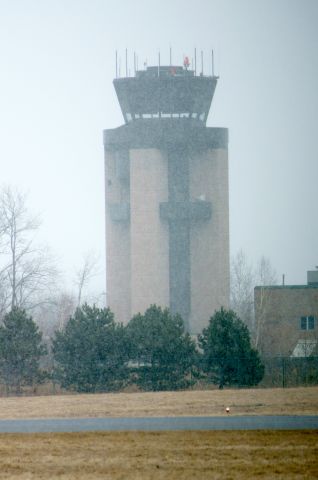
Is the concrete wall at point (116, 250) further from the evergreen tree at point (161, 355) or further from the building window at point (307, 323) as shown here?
the evergreen tree at point (161, 355)

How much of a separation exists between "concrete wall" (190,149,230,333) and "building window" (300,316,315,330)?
42.9 ft

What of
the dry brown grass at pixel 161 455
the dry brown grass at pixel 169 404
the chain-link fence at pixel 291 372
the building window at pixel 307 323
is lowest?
the dry brown grass at pixel 161 455

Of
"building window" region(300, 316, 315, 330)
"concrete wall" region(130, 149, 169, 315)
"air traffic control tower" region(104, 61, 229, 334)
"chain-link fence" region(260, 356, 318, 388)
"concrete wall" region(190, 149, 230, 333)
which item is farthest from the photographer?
"concrete wall" region(190, 149, 230, 333)

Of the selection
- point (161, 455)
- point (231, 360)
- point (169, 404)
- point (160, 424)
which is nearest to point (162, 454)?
point (161, 455)

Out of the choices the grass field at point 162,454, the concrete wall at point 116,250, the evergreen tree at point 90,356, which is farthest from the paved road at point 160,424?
the concrete wall at point 116,250

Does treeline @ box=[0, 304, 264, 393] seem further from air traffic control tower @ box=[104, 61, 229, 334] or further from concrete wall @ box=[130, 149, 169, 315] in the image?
air traffic control tower @ box=[104, 61, 229, 334]

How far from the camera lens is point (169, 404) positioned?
93.1 ft

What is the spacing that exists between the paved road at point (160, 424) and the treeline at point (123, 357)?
13.9m

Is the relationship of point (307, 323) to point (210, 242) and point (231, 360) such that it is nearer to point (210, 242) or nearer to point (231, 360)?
point (210, 242)

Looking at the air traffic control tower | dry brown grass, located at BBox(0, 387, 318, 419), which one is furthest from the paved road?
the air traffic control tower

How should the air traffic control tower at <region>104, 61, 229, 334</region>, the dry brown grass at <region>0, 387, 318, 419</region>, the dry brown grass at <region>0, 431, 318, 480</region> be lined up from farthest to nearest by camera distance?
the air traffic control tower at <region>104, 61, 229, 334</region>
the dry brown grass at <region>0, 387, 318, 419</region>
the dry brown grass at <region>0, 431, 318, 480</region>

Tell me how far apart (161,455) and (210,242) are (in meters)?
63.2

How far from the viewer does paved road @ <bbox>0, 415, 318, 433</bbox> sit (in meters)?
22.9

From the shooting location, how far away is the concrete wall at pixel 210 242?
3187 inches
